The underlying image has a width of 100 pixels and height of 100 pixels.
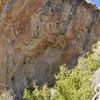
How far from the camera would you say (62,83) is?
172 inches

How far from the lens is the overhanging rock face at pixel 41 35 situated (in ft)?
28.7

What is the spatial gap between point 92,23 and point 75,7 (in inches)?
146

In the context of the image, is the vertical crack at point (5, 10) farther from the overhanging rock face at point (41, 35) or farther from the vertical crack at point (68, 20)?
the vertical crack at point (68, 20)

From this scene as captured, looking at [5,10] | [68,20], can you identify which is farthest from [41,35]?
[5,10]

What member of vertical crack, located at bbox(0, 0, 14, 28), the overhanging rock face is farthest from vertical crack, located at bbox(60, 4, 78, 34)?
vertical crack, located at bbox(0, 0, 14, 28)

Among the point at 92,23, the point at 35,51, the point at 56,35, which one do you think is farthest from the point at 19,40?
the point at 92,23

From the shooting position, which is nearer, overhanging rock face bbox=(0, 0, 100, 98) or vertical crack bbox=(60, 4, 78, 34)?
overhanging rock face bbox=(0, 0, 100, 98)

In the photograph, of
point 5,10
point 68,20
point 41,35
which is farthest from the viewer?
point 68,20

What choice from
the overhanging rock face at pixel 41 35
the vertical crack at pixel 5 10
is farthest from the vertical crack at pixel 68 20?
the vertical crack at pixel 5 10

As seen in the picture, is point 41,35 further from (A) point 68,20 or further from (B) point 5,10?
(B) point 5,10

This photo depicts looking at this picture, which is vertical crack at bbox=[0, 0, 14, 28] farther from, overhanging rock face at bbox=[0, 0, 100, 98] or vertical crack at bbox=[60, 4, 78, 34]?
vertical crack at bbox=[60, 4, 78, 34]

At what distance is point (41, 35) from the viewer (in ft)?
35.2

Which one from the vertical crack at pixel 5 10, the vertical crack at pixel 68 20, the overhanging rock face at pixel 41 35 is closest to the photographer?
the vertical crack at pixel 5 10

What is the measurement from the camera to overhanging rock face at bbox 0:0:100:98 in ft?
28.7
